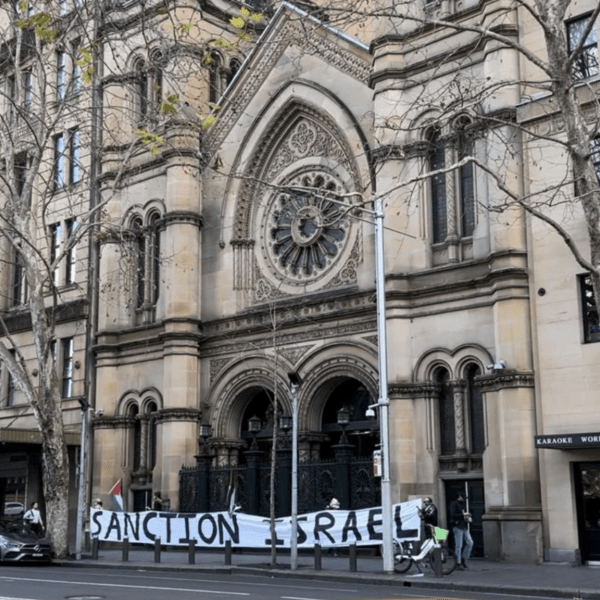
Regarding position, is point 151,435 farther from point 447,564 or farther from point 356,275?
point 447,564

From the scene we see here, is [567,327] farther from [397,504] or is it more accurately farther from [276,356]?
[276,356]

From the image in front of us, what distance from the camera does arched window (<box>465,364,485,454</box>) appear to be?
28156mm

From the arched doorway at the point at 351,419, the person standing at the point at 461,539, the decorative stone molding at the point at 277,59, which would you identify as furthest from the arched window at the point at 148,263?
the person standing at the point at 461,539

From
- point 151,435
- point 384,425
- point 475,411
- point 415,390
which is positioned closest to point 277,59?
point 415,390

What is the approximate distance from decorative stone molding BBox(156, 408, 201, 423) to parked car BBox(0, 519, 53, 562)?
24.8 feet

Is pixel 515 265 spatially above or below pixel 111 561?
above

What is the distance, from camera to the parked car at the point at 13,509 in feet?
139

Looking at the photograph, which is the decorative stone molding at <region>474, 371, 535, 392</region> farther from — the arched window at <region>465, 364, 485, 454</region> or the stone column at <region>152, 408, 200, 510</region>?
the stone column at <region>152, 408, 200, 510</region>

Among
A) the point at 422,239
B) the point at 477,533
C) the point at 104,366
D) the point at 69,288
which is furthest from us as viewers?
the point at 69,288

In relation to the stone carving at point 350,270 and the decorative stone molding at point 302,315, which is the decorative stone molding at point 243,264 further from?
the stone carving at point 350,270

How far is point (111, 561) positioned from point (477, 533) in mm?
10337

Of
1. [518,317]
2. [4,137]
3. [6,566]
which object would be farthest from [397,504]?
[4,137]

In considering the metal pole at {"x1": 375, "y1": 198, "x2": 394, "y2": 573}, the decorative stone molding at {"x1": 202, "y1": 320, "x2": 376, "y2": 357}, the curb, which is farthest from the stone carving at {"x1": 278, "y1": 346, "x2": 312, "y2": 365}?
the curb

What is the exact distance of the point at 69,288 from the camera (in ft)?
136
